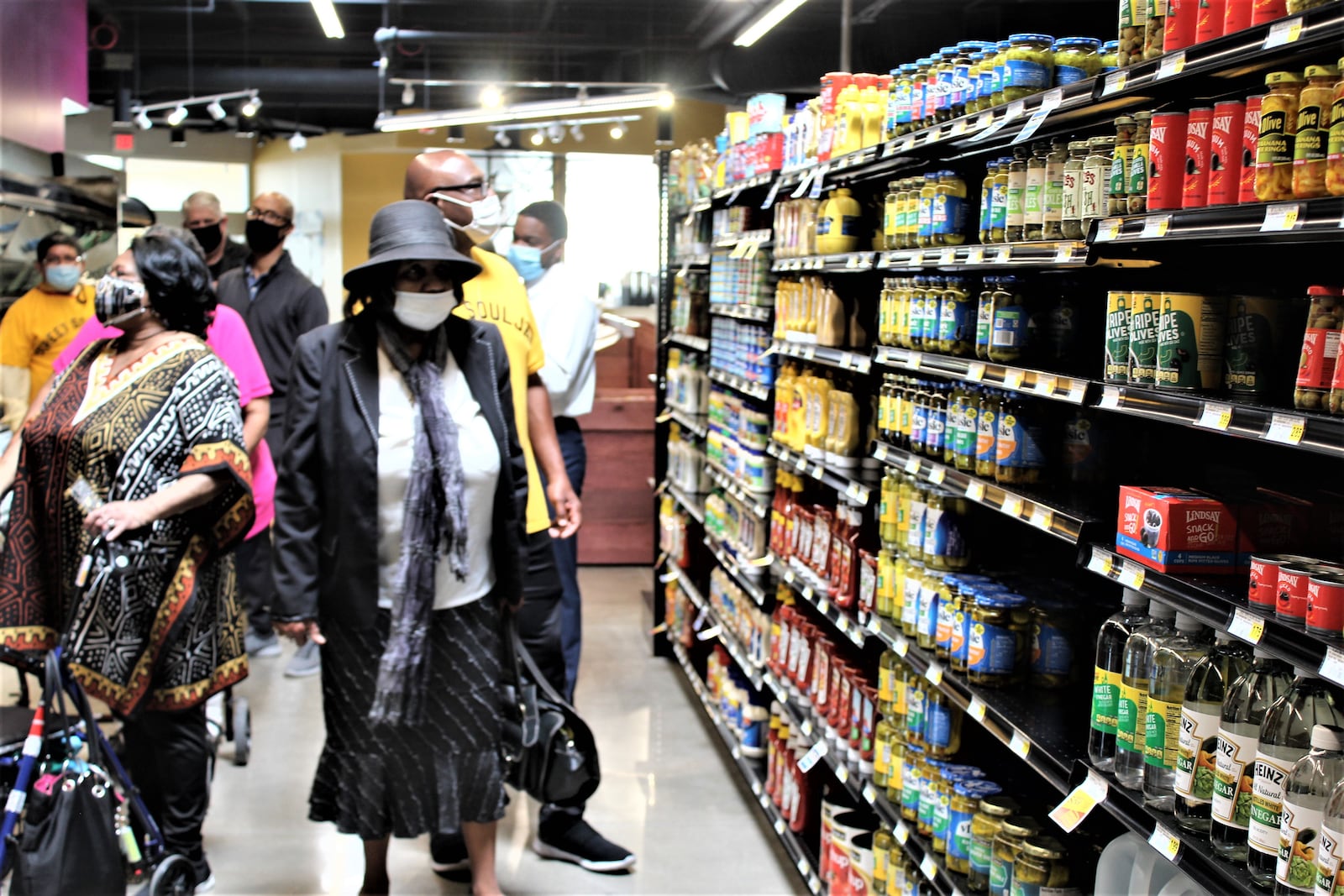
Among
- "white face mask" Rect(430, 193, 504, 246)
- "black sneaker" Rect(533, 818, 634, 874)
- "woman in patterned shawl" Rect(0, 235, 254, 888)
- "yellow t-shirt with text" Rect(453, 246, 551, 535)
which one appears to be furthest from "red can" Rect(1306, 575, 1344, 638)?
"black sneaker" Rect(533, 818, 634, 874)

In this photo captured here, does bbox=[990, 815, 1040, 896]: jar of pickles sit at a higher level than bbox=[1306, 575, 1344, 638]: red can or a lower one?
lower

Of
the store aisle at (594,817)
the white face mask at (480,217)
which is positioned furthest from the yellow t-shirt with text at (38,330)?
the white face mask at (480,217)

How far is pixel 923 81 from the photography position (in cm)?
316

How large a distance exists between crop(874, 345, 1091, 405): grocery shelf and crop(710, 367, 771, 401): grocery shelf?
1.21 metres

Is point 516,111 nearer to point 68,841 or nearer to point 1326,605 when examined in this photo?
point 68,841

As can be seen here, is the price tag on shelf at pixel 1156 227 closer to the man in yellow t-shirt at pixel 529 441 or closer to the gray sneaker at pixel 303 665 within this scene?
the man in yellow t-shirt at pixel 529 441

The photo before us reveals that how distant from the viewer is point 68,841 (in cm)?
299

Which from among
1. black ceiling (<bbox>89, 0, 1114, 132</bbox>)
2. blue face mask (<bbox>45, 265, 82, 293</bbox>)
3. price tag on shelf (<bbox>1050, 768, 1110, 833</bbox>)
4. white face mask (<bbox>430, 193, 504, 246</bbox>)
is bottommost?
price tag on shelf (<bbox>1050, 768, 1110, 833</bbox>)

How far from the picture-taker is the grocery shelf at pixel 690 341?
5.86 meters

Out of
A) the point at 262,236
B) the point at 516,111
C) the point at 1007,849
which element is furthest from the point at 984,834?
the point at 516,111

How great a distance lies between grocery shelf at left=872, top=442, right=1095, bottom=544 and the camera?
2396 millimetres

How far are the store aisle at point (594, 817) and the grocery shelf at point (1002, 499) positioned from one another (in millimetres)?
1545

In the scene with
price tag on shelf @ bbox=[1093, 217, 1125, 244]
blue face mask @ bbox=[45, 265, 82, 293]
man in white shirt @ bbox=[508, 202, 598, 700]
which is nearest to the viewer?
price tag on shelf @ bbox=[1093, 217, 1125, 244]

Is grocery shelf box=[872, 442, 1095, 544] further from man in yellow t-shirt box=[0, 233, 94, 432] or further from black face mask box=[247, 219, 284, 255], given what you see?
black face mask box=[247, 219, 284, 255]
